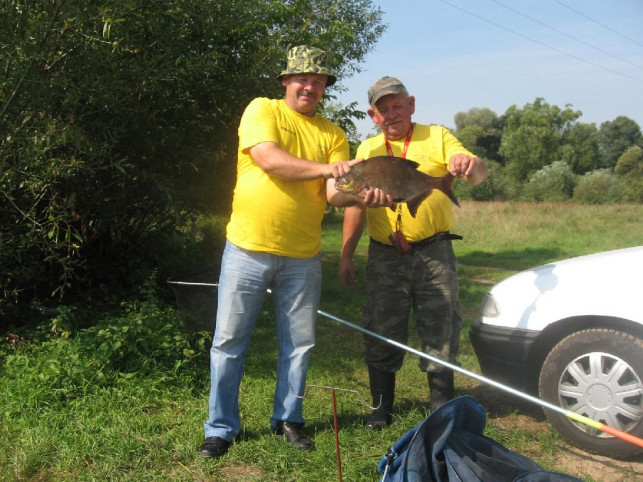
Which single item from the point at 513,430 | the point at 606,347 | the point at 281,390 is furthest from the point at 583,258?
the point at 281,390

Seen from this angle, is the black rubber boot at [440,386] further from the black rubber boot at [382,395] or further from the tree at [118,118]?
the tree at [118,118]

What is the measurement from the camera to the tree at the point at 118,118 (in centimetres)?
465

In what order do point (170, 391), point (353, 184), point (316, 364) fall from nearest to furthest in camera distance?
point (353, 184) → point (170, 391) → point (316, 364)

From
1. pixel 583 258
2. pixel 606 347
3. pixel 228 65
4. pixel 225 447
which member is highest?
pixel 228 65

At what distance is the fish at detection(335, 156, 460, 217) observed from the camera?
11.3 ft

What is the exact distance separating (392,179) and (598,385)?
1732 millimetres

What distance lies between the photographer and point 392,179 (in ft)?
11.5

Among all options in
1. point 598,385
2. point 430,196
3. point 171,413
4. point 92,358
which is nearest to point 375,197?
point 430,196

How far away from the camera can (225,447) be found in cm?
365

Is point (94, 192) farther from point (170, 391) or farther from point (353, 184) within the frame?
point (353, 184)

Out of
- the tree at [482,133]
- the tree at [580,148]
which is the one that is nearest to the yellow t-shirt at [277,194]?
the tree at [580,148]

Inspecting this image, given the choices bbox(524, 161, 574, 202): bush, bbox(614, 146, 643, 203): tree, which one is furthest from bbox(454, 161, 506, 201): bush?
bbox(614, 146, 643, 203): tree

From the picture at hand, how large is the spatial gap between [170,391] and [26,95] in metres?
2.59

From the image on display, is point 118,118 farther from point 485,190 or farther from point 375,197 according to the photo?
point 485,190
